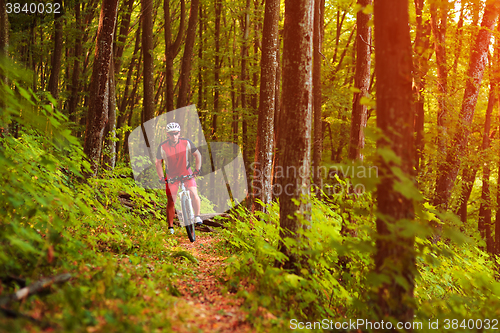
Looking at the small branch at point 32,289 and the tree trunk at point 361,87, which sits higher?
the tree trunk at point 361,87

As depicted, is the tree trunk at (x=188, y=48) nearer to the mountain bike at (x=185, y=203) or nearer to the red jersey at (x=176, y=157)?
the red jersey at (x=176, y=157)

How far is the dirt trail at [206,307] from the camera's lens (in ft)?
11.0

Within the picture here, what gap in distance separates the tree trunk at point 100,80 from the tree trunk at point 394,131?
612 centimetres

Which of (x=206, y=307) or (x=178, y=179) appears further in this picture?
(x=178, y=179)

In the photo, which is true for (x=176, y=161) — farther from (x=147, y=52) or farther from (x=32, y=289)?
(x=147, y=52)

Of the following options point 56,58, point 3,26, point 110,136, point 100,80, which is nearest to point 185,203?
point 100,80

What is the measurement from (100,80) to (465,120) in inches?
459

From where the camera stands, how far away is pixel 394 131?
3.43m

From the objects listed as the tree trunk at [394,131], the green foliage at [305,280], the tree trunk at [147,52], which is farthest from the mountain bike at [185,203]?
the tree trunk at [147,52]

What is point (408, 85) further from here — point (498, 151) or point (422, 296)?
point (498, 151)

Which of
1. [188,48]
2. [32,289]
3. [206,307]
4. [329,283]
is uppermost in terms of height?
[188,48]

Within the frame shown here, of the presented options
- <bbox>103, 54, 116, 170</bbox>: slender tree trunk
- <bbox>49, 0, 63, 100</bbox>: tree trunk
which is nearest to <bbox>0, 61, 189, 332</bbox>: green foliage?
<bbox>103, 54, 116, 170</bbox>: slender tree trunk

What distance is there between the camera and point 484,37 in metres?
11.9

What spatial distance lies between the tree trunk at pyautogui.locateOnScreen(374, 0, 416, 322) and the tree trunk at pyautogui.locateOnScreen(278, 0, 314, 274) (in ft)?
4.98
